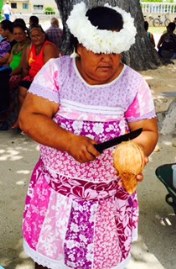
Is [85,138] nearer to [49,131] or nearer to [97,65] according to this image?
[49,131]

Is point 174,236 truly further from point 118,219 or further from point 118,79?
point 118,79

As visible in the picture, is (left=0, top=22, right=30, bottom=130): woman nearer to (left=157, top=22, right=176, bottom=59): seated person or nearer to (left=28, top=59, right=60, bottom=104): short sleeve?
(left=28, top=59, right=60, bottom=104): short sleeve

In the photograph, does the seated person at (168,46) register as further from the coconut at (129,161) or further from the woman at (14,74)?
the coconut at (129,161)

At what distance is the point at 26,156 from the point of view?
552 cm

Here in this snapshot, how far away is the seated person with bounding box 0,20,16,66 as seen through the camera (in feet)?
23.3

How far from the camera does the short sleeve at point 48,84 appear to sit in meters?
2.07

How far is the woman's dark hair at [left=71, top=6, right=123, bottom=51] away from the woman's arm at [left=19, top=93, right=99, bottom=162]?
41cm

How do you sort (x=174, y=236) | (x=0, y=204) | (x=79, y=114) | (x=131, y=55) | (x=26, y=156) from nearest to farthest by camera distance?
(x=79, y=114), (x=174, y=236), (x=0, y=204), (x=26, y=156), (x=131, y=55)

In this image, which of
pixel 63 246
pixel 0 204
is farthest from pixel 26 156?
pixel 63 246

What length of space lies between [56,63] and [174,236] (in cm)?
218

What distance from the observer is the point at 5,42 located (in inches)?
302

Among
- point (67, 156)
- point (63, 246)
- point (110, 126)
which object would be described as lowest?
point (63, 246)

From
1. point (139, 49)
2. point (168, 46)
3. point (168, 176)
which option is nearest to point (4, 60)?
point (139, 49)

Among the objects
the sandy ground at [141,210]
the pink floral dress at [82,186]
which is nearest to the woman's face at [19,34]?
the sandy ground at [141,210]
